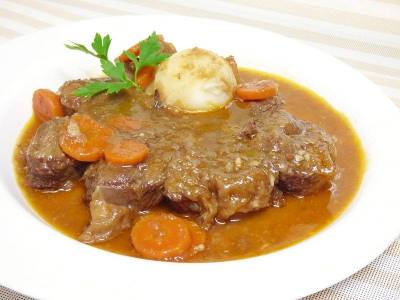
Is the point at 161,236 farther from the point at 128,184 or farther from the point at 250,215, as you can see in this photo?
the point at 250,215

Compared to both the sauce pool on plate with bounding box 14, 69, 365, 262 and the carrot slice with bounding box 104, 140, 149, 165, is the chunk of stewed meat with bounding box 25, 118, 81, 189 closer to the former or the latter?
the sauce pool on plate with bounding box 14, 69, 365, 262

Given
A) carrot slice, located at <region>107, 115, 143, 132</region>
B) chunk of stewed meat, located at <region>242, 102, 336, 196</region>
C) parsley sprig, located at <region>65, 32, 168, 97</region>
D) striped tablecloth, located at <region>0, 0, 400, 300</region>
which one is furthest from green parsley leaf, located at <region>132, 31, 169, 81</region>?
striped tablecloth, located at <region>0, 0, 400, 300</region>

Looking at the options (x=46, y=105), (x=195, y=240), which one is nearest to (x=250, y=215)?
(x=195, y=240)

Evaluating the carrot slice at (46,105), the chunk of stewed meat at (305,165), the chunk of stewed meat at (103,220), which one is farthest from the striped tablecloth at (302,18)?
the chunk of stewed meat at (103,220)

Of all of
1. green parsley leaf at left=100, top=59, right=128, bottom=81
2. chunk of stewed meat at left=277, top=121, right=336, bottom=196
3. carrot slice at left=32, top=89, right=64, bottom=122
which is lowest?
carrot slice at left=32, top=89, right=64, bottom=122

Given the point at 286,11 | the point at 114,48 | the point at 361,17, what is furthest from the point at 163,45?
the point at 361,17
